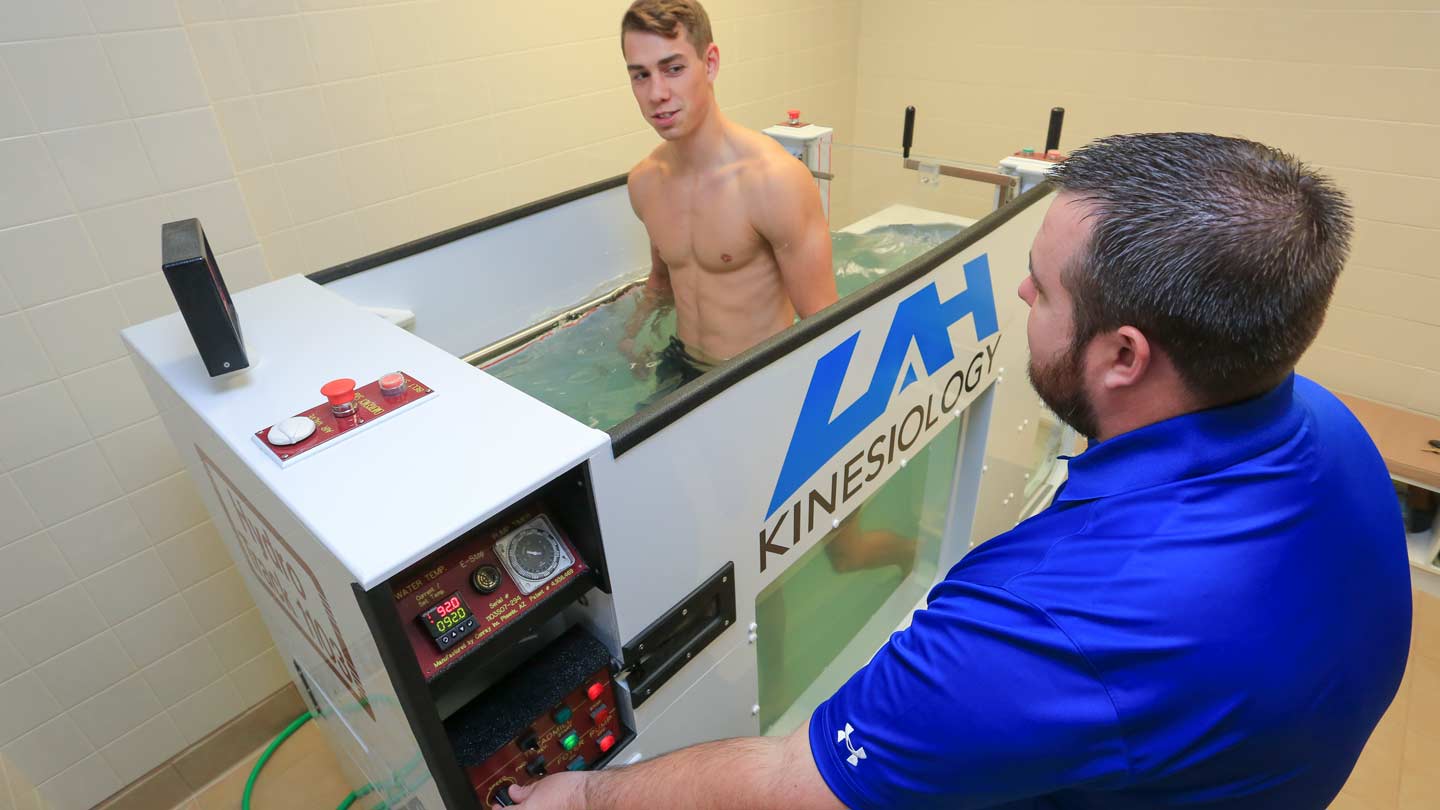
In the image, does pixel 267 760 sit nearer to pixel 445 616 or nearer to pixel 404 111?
pixel 445 616

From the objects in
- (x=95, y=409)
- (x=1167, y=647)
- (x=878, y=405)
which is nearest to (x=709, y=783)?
(x=1167, y=647)

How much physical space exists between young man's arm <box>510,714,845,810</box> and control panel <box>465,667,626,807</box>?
26mm

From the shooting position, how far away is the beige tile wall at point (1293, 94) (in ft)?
8.16

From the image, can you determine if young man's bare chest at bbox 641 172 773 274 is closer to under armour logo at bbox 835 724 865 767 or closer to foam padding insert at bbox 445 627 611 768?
foam padding insert at bbox 445 627 611 768

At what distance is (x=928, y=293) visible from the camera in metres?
1.50

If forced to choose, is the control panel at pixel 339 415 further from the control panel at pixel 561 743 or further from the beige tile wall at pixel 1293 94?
the beige tile wall at pixel 1293 94

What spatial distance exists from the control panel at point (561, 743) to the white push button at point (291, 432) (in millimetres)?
→ 468

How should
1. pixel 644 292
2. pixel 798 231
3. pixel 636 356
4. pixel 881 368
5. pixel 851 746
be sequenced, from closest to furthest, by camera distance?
pixel 851 746 → pixel 881 368 → pixel 798 231 → pixel 636 356 → pixel 644 292

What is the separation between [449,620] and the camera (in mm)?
881

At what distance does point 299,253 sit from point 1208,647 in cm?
212

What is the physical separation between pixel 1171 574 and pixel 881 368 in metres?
0.80

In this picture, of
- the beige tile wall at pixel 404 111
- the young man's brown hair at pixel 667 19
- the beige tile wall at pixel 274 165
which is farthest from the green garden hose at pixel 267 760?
the young man's brown hair at pixel 667 19

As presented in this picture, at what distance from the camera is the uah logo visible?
1.30 m

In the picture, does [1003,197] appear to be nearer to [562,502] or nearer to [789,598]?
[789,598]
